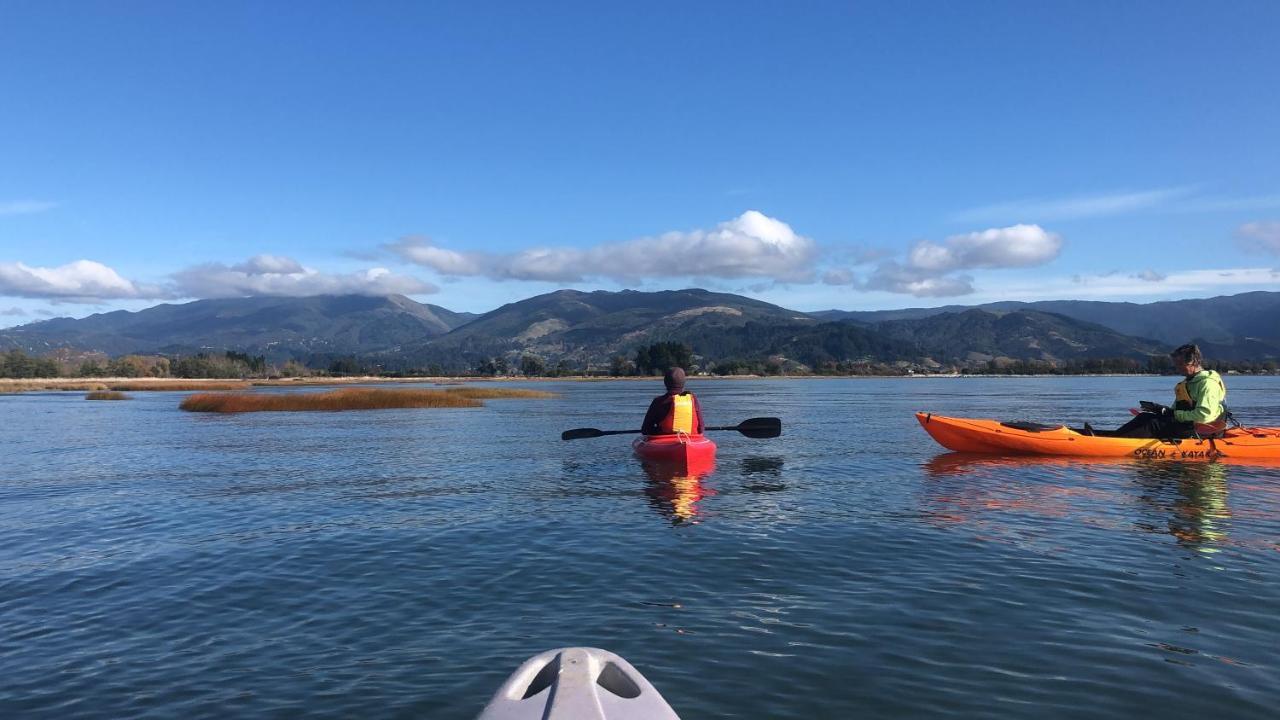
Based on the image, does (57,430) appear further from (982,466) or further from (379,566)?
(982,466)

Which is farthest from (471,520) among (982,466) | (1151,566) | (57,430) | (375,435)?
(57,430)

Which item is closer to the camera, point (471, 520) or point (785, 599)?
point (785, 599)

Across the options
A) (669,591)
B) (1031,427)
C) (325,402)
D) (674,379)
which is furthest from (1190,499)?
(325,402)

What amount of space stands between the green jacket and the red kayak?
46.8 feet

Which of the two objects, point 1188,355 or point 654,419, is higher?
point 1188,355

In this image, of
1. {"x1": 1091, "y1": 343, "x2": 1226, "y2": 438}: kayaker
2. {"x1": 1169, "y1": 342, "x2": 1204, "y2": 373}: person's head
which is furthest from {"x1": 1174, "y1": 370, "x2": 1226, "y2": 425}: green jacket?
{"x1": 1169, "y1": 342, "x2": 1204, "y2": 373}: person's head

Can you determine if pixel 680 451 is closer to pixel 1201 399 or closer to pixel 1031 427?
pixel 1031 427

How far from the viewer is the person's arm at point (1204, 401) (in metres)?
23.2

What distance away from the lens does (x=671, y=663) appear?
8.29 metres

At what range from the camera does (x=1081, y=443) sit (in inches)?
995

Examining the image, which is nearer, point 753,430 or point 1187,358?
point 1187,358

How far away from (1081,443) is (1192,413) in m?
3.16

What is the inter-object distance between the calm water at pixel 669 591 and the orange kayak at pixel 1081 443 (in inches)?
38.0

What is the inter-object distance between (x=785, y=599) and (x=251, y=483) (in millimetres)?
17988
